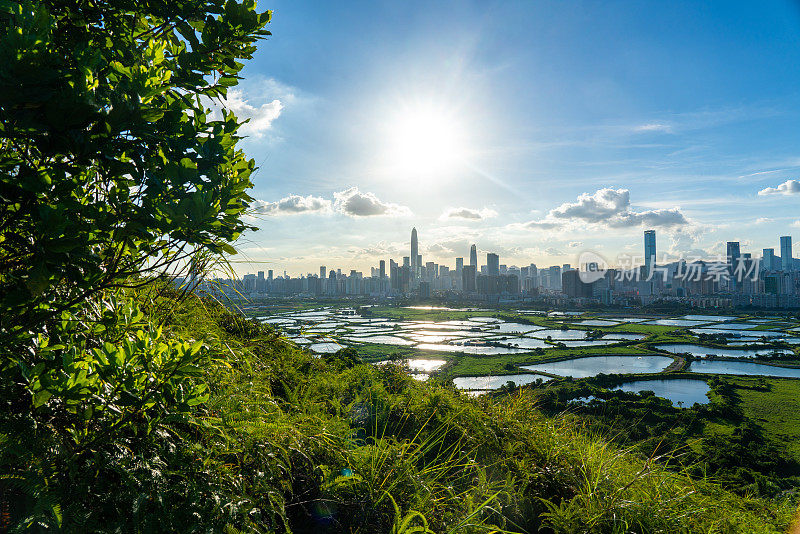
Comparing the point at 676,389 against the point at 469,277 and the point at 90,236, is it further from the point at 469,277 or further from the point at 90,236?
the point at 469,277

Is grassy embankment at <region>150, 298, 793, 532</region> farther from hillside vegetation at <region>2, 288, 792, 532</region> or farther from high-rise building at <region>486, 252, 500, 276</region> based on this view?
high-rise building at <region>486, 252, 500, 276</region>

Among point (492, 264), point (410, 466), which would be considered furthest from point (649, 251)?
point (410, 466)

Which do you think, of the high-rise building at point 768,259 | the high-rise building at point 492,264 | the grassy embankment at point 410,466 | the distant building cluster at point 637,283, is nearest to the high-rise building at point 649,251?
the distant building cluster at point 637,283

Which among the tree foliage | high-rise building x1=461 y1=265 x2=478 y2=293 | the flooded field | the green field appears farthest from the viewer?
high-rise building x1=461 y1=265 x2=478 y2=293

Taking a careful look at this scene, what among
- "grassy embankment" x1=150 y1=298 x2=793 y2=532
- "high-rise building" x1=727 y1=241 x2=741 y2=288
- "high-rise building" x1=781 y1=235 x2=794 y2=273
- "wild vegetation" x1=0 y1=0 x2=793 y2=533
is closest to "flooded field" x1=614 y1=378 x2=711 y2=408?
"grassy embankment" x1=150 y1=298 x2=793 y2=532

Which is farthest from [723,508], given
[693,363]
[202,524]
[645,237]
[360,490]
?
[645,237]

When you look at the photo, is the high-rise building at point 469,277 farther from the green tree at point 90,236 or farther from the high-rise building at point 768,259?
the green tree at point 90,236
